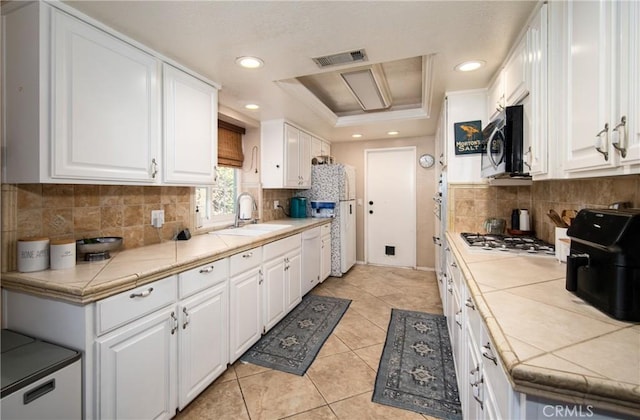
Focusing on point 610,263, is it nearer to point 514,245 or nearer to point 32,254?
point 514,245

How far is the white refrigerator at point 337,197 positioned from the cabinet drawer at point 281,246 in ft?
3.83

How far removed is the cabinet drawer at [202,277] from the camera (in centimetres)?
162

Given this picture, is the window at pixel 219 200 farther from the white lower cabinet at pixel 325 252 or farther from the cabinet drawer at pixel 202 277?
the white lower cabinet at pixel 325 252

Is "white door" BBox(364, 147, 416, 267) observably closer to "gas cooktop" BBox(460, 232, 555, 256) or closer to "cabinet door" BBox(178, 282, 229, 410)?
"gas cooktop" BBox(460, 232, 555, 256)

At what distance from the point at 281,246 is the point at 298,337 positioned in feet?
2.71

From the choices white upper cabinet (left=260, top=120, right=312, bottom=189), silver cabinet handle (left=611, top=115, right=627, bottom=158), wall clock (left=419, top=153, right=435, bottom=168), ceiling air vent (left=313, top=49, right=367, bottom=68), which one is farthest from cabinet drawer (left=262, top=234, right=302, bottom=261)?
wall clock (left=419, top=153, right=435, bottom=168)

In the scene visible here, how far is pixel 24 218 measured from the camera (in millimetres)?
1474

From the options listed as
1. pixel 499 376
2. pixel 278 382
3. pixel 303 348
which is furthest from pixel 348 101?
pixel 499 376

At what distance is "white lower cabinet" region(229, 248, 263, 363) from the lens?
2.07 meters

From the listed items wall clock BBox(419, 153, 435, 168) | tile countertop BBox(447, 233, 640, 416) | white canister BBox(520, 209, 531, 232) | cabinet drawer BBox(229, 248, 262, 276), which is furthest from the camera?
wall clock BBox(419, 153, 435, 168)

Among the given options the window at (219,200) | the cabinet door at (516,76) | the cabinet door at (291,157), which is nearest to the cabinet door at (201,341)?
the window at (219,200)

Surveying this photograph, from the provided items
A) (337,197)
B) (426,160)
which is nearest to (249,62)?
(337,197)

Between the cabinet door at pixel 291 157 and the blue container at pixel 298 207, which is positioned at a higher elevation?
the cabinet door at pixel 291 157

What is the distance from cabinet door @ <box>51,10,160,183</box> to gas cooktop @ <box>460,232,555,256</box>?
7.13 ft
